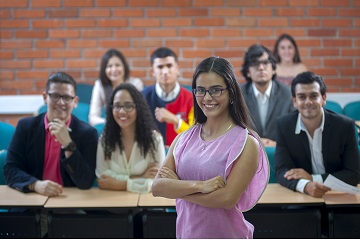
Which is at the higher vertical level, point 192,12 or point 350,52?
point 192,12

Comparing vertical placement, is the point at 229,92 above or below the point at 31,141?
above

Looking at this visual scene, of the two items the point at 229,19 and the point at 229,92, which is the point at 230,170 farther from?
the point at 229,19

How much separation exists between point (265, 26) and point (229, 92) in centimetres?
390

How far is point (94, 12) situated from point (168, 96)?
170 centimetres

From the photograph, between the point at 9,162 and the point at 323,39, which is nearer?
the point at 9,162

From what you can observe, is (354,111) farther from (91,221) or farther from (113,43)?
(91,221)

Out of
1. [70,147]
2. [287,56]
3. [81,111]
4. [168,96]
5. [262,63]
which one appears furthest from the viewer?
[287,56]

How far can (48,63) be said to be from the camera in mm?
6008

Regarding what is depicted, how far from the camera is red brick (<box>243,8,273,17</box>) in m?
5.95

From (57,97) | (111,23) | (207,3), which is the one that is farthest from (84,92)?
(57,97)

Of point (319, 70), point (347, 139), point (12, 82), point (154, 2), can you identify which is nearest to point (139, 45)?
point (154, 2)

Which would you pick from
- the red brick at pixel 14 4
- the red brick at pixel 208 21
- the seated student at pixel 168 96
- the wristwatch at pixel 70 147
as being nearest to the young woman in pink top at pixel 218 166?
the wristwatch at pixel 70 147

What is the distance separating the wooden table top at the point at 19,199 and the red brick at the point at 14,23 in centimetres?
288

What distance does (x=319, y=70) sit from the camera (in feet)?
20.0
